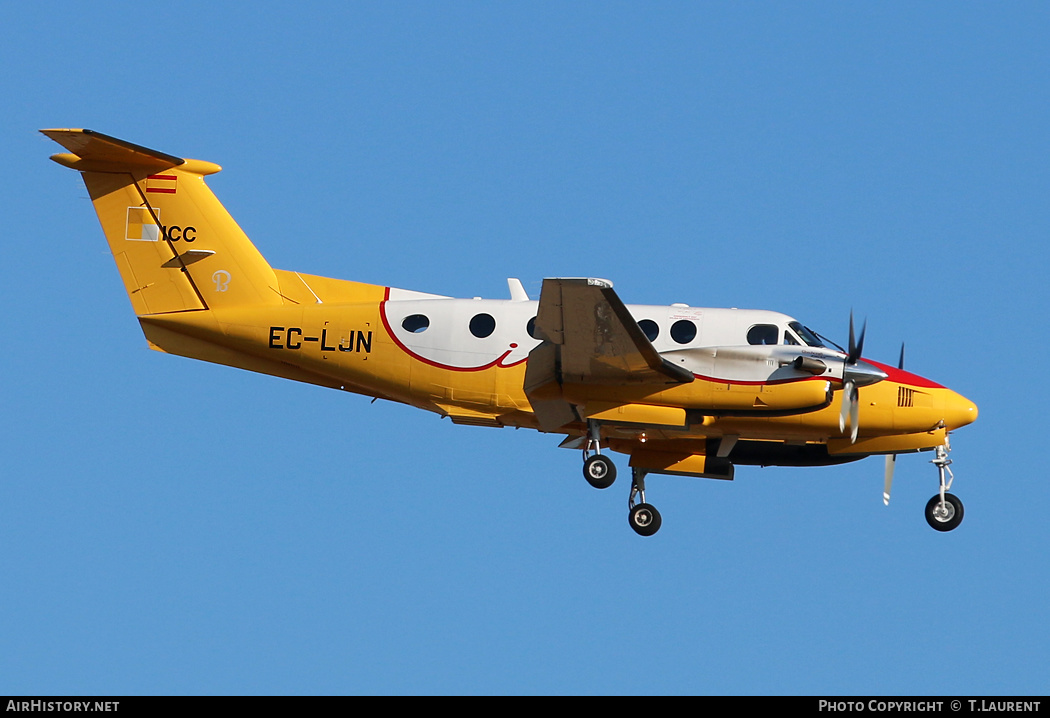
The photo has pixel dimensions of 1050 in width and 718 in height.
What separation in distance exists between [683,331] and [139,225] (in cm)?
1012

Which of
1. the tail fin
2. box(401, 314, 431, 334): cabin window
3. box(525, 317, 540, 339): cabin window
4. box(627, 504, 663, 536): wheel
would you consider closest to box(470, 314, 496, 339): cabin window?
Answer: box(525, 317, 540, 339): cabin window

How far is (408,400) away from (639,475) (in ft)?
15.3

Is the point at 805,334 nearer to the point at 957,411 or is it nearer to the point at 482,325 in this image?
the point at 957,411

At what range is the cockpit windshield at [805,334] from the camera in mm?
23219

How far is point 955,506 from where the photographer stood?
78.2 ft

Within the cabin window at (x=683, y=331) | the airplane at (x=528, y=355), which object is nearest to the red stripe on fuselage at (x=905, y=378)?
the airplane at (x=528, y=355)

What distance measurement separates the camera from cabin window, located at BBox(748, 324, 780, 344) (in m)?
23.1

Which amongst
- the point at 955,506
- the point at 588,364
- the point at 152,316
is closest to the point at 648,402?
the point at 588,364

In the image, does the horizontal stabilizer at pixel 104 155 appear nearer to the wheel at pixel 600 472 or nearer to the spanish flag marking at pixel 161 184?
the spanish flag marking at pixel 161 184

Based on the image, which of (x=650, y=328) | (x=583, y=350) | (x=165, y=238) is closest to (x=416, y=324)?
(x=583, y=350)

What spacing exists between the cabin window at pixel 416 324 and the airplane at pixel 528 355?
0.02m

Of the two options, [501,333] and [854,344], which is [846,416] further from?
[501,333]
